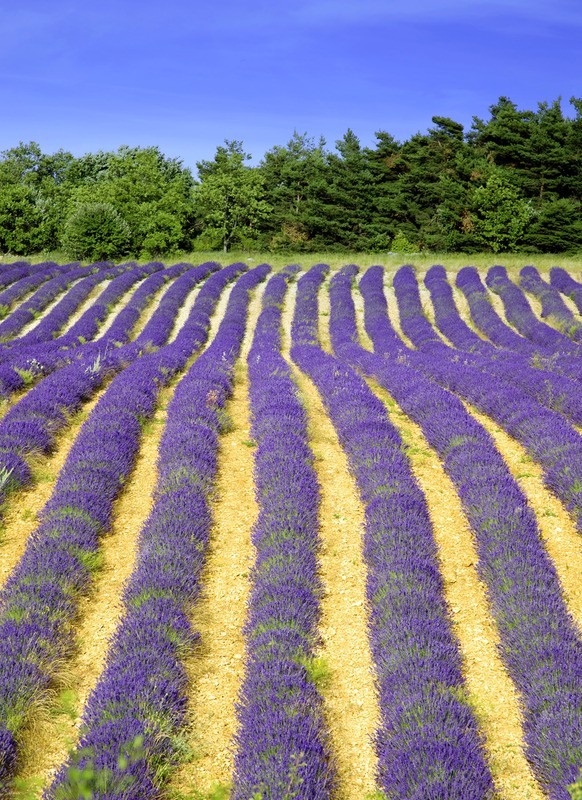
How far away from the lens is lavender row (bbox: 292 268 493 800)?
356cm

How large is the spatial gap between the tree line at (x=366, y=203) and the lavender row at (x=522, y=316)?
37.8ft

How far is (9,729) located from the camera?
386 cm

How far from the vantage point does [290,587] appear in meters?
5.42

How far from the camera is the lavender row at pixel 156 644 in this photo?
357 centimetres

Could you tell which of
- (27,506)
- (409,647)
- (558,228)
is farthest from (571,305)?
(409,647)

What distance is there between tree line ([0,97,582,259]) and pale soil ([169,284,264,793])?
31556 millimetres

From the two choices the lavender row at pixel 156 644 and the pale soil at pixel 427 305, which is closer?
the lavender row at pixel 156 644

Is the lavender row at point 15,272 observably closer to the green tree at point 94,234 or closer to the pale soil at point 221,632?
the green tree at point 94,234

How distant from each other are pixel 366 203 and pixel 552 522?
4369cm

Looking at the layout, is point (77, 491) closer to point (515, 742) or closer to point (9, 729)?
point (9, 729)

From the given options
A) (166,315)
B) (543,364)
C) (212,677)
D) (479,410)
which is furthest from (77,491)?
(166,315)

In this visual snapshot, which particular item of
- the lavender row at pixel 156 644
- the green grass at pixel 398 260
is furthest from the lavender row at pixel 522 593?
the green grass at pixel 398 260

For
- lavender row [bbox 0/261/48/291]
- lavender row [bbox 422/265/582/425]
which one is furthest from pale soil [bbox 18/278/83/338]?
lavender row [bbox 422/265/582/425]

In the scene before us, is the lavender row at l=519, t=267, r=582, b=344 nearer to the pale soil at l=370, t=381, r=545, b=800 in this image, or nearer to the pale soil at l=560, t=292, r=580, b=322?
the pale soil at l=560, t=292, r=580, b=322
